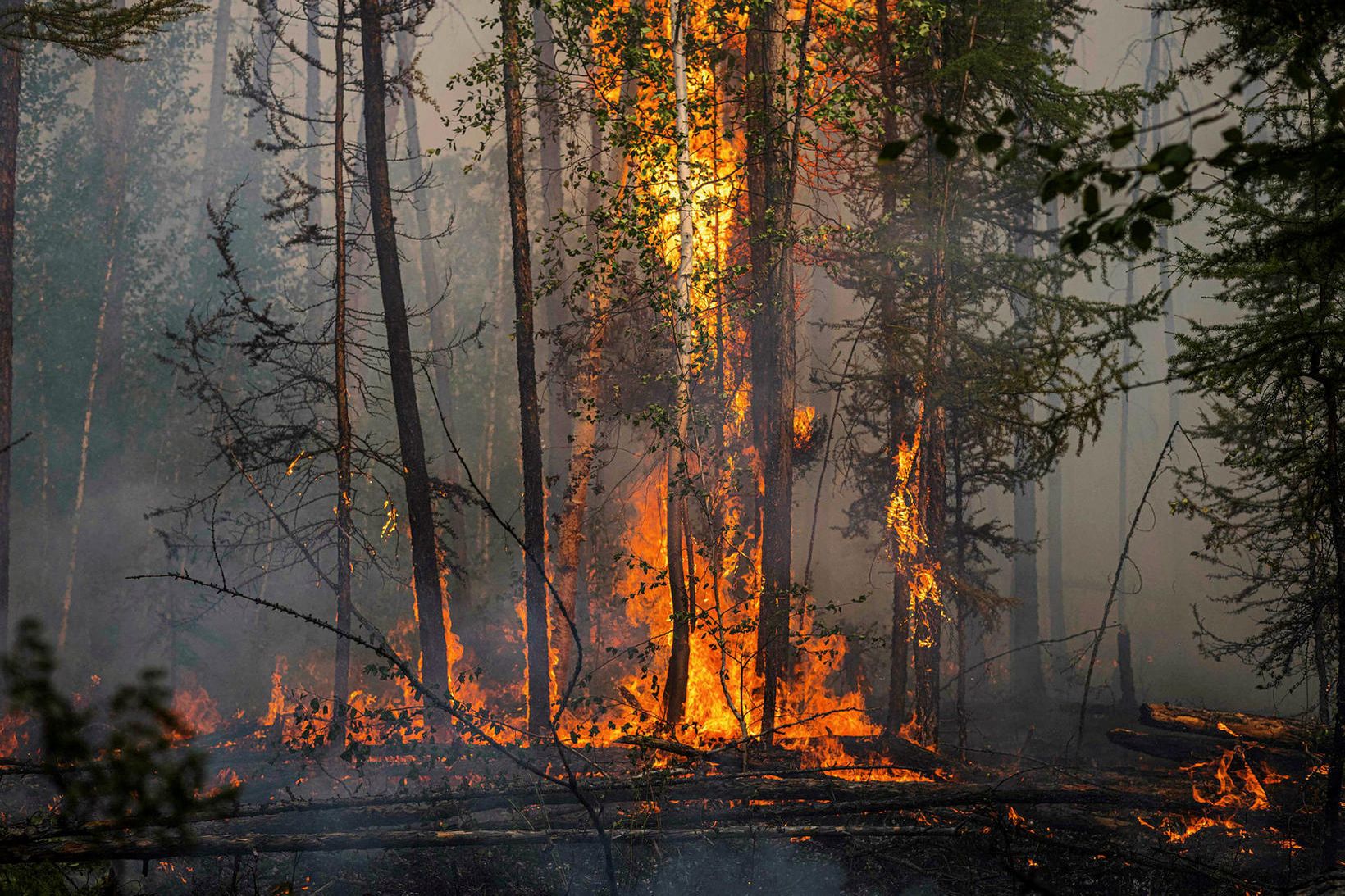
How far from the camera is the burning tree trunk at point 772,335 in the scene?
1213 cm

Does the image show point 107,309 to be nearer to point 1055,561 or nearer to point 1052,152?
point 1052,152

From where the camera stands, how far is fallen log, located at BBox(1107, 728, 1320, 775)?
1147 centimetres

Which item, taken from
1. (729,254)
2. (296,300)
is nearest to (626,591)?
(729,254)

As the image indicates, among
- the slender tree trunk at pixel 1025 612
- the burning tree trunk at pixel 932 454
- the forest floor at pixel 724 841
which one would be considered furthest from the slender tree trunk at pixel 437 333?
the slender tree trunk at pixel 1025 612

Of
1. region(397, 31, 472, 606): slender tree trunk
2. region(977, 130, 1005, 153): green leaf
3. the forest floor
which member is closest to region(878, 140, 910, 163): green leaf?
region(977, 130, 1005, 153): green leaf

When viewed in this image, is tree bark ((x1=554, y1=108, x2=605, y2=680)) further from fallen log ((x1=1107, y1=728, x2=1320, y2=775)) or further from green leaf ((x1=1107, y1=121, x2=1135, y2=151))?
green leaf ((x1=1107, y1=121, x2=1135, y2=151))

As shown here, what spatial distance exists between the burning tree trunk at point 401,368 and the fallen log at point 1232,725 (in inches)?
370

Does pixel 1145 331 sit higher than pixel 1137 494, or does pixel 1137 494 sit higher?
pixel 1145 331

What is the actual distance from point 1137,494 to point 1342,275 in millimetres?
37006

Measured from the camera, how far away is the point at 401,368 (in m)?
13.1

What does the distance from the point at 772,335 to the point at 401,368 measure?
495 centimetres

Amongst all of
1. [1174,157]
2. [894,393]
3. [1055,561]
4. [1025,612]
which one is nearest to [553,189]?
[894,393]

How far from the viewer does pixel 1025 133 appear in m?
18.8

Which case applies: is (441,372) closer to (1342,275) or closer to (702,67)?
(702,67)
